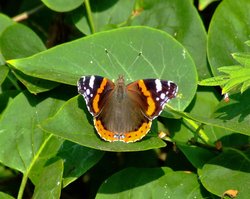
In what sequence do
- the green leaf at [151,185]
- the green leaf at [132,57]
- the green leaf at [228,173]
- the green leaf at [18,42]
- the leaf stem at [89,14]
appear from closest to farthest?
the green leaf at [228,173]
the green leaf at [151,185]
the green leaf at [132,57]
the green leaf at [18,42]
the leaf stem at [89,14]

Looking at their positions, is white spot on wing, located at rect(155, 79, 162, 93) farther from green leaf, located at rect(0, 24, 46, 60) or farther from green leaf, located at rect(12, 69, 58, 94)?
green leaf, located at rect(0, 24, 46, 60)

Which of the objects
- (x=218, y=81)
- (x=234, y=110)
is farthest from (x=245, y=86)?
(x=234, y=110)

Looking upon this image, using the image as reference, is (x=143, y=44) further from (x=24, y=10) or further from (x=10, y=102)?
(x=24, y=10)

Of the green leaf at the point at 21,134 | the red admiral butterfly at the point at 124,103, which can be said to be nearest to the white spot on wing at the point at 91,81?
the red admiral butterfly at the point at 124,103

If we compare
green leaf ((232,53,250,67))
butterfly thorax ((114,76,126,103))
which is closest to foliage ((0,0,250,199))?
green leaf ((232,53,250,67))

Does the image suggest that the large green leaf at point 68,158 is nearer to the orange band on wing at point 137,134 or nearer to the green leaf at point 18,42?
the orange band on wing at point 137,134

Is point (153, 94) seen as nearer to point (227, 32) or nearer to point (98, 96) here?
point (98, 96)
